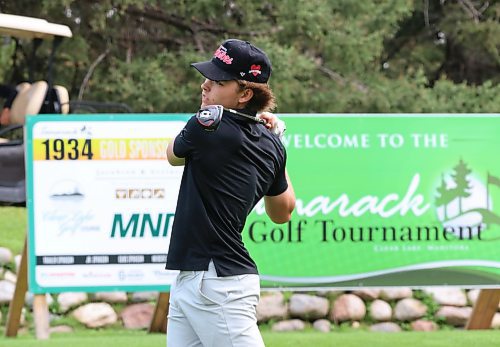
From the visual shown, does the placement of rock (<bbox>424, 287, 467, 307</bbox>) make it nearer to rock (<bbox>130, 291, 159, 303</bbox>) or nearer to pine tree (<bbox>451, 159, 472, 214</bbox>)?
pine tree (<bbox>451, 159, 472, 214</bbox>)

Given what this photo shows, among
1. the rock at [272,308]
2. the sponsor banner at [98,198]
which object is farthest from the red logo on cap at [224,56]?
the rock at [272,308]

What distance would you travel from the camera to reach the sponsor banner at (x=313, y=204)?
6961 mm

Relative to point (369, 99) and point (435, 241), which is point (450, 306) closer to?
point (435, 241)

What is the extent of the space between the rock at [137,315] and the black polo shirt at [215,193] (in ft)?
15.9

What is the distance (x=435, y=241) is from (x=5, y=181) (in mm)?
4176

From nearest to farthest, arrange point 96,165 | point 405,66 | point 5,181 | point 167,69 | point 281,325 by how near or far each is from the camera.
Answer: point 96,165 < point 281,325 < point 5,181 < point 167,69 < point 405,66

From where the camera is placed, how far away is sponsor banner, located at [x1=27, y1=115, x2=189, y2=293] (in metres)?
6.95

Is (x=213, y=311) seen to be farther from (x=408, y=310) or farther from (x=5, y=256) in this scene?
(x=5, y=256)

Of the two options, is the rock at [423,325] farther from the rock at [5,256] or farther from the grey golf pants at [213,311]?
the grey golf pants at [213,311]

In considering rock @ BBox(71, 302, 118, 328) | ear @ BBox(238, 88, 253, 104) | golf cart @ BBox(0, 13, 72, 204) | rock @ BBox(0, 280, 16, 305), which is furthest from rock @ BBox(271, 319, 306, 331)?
ear @ BBox(238, 88, 253, 104)

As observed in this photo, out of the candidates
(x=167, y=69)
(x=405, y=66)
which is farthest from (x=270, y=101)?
(x=405, y=66)

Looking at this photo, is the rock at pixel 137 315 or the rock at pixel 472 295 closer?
the rock at pixel 137 315

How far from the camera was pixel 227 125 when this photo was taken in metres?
3.44

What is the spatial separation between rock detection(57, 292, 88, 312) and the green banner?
6.11ft
